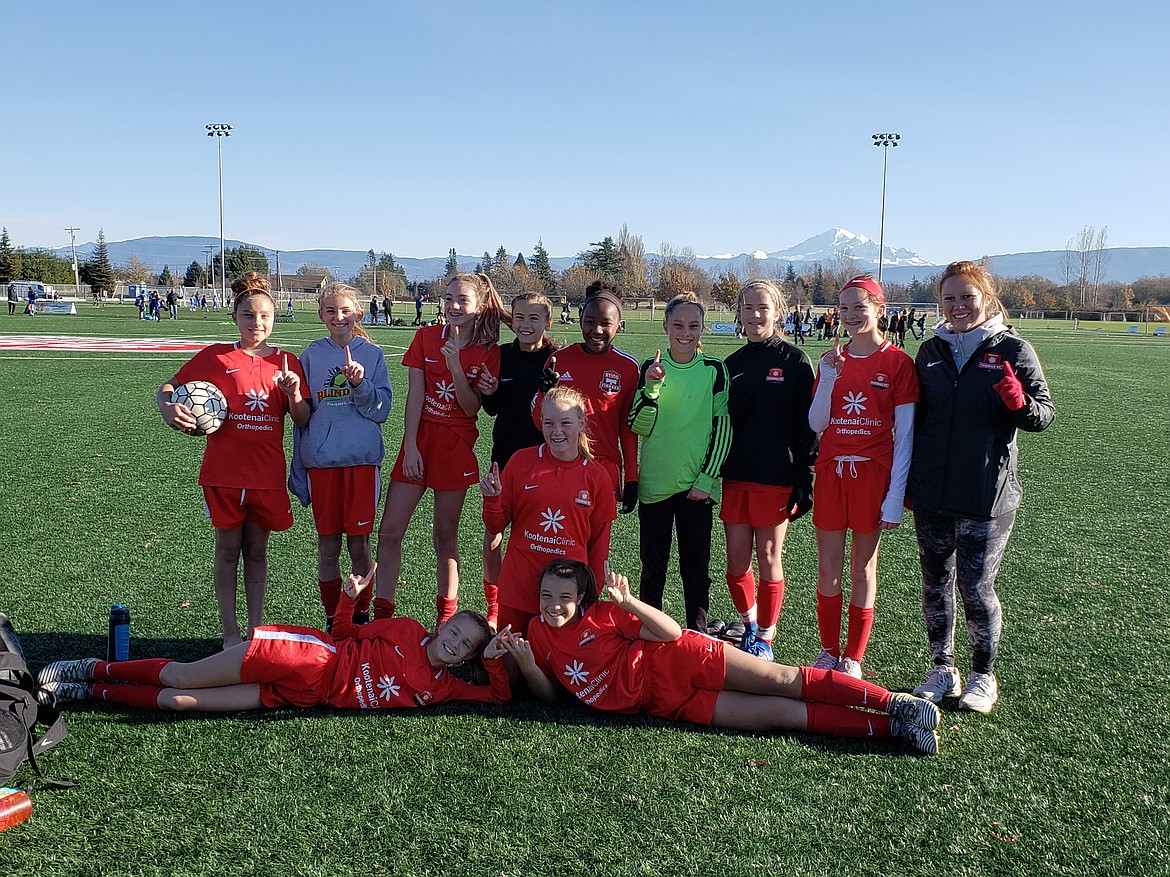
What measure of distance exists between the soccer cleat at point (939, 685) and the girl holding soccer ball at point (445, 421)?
7.89 ft

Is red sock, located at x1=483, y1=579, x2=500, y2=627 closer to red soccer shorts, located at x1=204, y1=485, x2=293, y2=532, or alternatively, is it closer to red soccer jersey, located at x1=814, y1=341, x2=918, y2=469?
red soccer shorts, located at x1=204, y1=485, x2=293, y2=532

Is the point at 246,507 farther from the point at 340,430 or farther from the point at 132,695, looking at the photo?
the point at 132,695

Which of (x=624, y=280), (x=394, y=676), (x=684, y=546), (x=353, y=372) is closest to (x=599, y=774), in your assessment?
(x=394, y=676)

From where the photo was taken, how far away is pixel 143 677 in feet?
12.3

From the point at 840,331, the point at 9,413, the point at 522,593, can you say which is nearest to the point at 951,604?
the point at 840,331

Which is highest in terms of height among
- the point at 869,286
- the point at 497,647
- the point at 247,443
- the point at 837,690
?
the point at 869,286

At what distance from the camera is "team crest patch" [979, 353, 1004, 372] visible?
3.73 m

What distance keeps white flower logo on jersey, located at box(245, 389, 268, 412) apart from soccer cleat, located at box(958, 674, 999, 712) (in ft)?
11.8

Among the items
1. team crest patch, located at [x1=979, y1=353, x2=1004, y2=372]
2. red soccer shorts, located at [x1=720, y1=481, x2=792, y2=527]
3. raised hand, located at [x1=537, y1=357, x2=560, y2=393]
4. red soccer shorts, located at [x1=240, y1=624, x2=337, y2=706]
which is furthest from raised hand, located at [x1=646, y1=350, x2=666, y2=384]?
red soccer shorts, located at [x1=240, y1=624, x2=337, y2=706]

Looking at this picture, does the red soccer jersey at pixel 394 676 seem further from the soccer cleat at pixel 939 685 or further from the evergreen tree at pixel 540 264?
the evergreen tree at pixel 540 264

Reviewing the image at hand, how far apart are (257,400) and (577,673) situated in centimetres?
204

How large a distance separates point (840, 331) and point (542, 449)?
1.59 meters

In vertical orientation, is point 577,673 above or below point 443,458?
below

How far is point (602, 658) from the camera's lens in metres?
3.77
